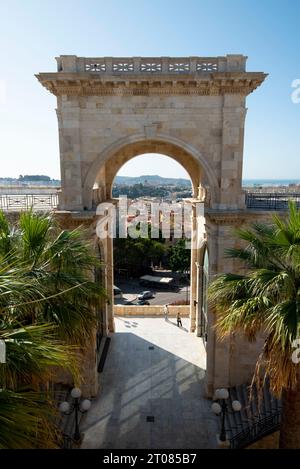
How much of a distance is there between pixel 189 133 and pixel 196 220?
6.43 m

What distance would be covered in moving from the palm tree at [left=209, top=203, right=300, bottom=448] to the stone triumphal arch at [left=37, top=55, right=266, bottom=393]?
499 centimetres

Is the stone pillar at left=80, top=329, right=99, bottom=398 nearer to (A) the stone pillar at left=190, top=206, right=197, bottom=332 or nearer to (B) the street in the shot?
(A) the stone pillar at left=190, top=206, right=197, bottom=332

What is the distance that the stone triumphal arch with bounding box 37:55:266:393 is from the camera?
12.0 m

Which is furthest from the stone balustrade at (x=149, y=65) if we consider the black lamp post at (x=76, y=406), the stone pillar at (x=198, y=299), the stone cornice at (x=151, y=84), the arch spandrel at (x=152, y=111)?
the black lamp post at (x=76, y=406)

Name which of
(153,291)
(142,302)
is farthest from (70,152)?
(153,291)

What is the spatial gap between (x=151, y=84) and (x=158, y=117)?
117 centimetres

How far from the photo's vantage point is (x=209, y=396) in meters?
13.8

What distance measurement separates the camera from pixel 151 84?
39.8ft

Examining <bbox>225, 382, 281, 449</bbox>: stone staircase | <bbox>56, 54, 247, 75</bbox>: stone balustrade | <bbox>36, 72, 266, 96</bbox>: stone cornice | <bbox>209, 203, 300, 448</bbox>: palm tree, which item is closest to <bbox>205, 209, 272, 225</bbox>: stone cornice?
<bbox>36, 72, 266, 96</bbox>: stone cornice

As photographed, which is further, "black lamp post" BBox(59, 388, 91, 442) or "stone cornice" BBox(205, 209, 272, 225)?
"stone cornice" BBox(205, 209, 272, 225)

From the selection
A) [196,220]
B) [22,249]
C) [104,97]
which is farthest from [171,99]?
[22,249]

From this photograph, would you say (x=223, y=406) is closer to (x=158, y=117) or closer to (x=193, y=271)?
(x=193, y=271)

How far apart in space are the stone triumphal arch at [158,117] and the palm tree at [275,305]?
499 cm
